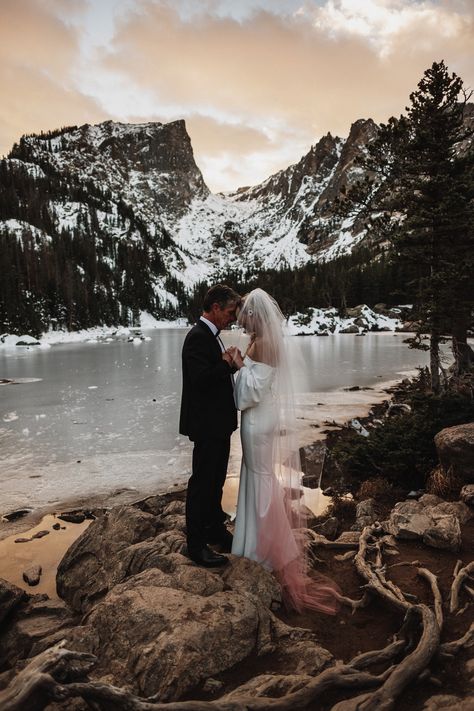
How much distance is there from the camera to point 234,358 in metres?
3.89

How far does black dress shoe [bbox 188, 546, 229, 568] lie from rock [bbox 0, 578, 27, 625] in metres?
2.15

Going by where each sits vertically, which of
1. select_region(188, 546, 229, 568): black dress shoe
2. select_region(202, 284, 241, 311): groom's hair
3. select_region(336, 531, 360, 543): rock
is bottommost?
select_region(336, 531, 360, 543): rock

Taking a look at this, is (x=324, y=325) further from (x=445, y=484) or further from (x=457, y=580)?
(x=457, y=580)

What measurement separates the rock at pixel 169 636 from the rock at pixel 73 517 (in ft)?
13.3

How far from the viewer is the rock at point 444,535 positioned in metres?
4.51

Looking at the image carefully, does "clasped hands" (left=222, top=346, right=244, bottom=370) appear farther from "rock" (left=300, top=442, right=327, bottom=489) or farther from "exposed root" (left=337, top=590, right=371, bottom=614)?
"rock" (left=300, top=442, right=327, bottom=489)

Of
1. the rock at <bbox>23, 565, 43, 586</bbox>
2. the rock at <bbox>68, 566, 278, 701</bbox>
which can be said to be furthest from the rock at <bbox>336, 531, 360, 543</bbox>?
the rock at <bbox>23, 565, 43, 586</bbox>

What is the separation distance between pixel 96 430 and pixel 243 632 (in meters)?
11.1

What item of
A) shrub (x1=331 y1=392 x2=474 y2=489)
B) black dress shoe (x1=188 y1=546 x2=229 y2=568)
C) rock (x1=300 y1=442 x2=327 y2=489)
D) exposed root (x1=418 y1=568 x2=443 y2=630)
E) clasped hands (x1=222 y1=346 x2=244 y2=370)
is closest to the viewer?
exposed root (x1=418 y1=568 x2=443 y2=630)

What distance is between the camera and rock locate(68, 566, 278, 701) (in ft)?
9.04

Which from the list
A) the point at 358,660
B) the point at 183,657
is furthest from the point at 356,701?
the point at 183,657

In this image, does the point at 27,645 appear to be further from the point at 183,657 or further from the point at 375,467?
the point at 375,467

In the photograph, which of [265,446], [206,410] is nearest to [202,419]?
[206,410]

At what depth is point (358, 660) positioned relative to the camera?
2.72 metres
